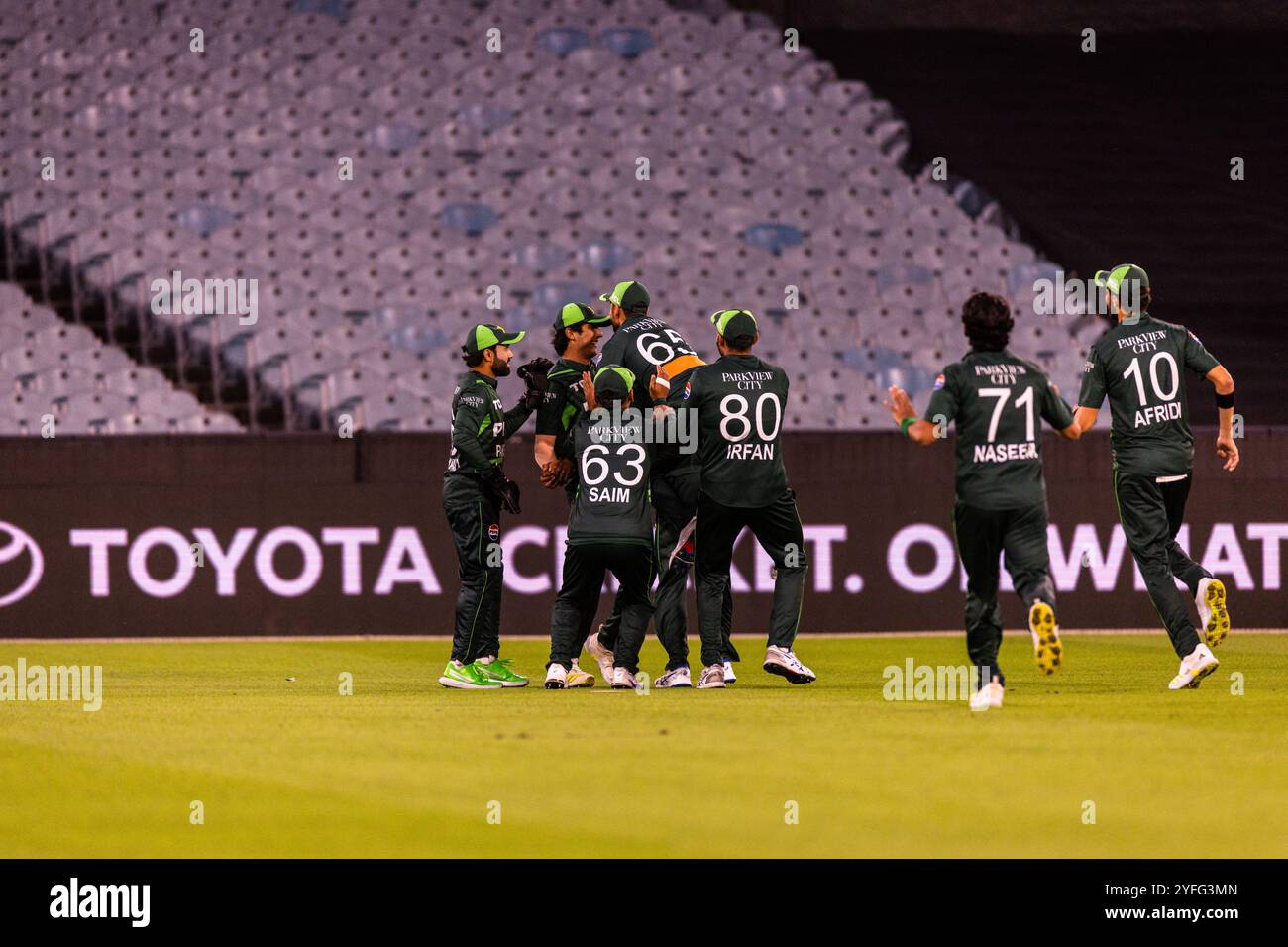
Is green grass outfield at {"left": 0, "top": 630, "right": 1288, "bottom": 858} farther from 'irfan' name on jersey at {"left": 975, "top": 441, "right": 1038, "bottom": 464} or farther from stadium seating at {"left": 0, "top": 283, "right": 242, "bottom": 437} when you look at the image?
stadium seating at {"left": 0, "top": 283, "right": 242, "bottom": 437}

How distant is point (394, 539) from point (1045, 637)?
26.1 ft

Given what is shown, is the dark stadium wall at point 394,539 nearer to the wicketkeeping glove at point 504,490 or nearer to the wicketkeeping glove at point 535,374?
the wicketkeeping glove at point 504,490

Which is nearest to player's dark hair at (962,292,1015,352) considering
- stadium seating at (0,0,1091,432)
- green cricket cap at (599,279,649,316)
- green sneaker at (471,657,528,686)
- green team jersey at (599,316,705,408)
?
green team jersey at (599,316,705,408)

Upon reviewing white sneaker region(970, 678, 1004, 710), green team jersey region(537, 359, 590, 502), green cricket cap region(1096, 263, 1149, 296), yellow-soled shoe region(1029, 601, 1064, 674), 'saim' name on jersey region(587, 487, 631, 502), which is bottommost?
white sneaker region(970, 678, 1004, 710)

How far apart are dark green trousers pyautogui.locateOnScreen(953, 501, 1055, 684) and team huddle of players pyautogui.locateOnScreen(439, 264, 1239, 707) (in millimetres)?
832

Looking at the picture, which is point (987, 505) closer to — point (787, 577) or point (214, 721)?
point (787, 577)

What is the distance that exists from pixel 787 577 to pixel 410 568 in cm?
574

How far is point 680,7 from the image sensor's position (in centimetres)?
2544

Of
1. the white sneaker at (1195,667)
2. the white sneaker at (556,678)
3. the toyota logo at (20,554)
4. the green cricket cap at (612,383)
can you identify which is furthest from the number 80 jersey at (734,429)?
the toyota logo at (20,554)

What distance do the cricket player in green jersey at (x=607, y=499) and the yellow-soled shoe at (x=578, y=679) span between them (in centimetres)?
35

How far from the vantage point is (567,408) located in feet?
32.8

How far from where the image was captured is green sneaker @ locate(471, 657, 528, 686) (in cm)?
1015
